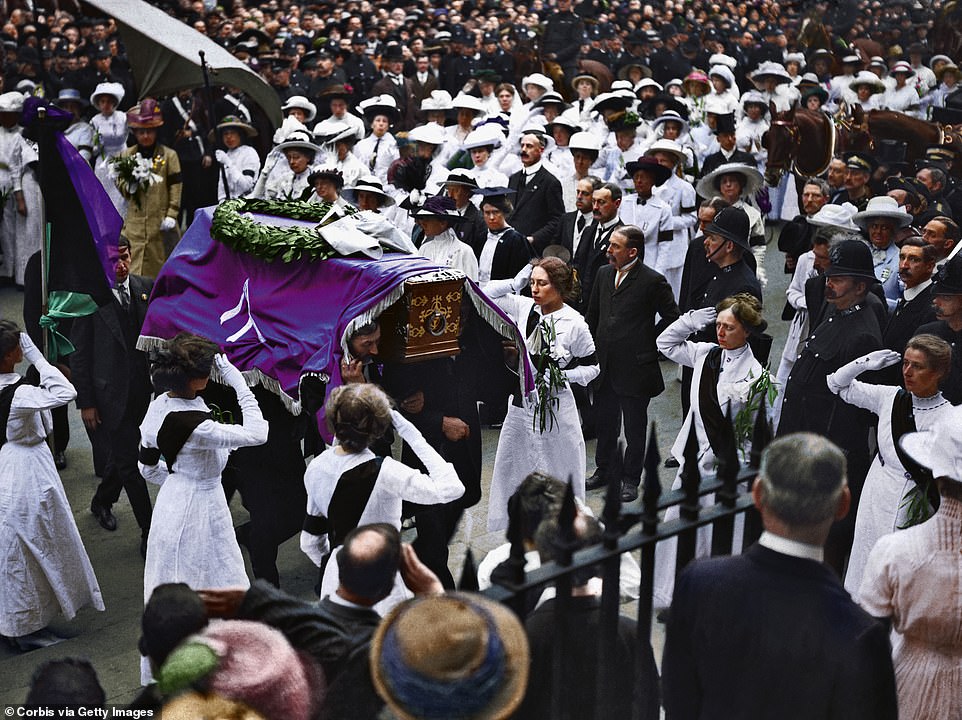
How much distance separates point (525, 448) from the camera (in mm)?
6934

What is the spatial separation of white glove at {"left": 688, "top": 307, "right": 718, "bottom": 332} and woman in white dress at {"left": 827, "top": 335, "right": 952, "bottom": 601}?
3.60ft

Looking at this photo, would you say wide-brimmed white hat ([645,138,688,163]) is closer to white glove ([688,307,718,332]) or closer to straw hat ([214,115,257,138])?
straw hat ([214,115,257,138])

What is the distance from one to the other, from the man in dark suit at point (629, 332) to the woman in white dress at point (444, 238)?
0.97 metres

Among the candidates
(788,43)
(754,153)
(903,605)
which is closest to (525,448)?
(903,605)

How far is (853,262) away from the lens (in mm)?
6508

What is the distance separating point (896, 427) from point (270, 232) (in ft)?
11.5

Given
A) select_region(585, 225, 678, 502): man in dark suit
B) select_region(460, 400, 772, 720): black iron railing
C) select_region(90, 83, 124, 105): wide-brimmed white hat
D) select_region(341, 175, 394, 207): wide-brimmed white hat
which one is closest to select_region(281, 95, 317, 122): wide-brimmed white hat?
select_region(90, 83, 124, 105): wide-brimmed white hat

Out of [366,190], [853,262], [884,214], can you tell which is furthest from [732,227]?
[366,190]

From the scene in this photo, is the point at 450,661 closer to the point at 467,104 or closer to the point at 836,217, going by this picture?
the point at 836,217

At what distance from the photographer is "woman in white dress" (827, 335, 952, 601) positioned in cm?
529

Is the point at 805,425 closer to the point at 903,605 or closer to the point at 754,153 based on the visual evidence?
the point at 903,605

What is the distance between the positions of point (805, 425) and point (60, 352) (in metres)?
4.42

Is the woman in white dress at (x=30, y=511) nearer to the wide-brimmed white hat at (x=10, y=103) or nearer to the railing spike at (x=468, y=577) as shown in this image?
the railing spike at (x=468, y=577)

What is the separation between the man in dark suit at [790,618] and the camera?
278cm
